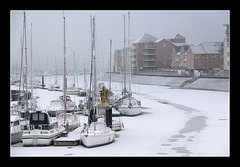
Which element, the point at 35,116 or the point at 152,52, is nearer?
the point at 35,116

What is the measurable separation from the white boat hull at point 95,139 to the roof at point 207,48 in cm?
8369

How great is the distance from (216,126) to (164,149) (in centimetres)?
1059

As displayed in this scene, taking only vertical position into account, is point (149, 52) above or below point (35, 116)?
above

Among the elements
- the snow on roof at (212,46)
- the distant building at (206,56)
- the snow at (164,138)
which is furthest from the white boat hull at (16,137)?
the snow on roof at (212,46)

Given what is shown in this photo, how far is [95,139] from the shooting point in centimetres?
2236

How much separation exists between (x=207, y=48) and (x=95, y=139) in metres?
86.2

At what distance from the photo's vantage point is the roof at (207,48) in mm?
102256

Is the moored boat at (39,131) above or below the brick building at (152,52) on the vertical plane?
below

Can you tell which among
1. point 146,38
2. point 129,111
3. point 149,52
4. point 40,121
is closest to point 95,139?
point 40,121

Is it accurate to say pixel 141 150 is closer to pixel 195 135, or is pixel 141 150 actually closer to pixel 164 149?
pixel 164 149

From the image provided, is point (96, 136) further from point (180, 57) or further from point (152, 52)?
point (152, 52)

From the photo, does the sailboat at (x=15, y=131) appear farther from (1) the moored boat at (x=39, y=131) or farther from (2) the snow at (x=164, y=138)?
(1) the moored boat at (x=39, y=131)

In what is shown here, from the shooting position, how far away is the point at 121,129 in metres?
29.4
